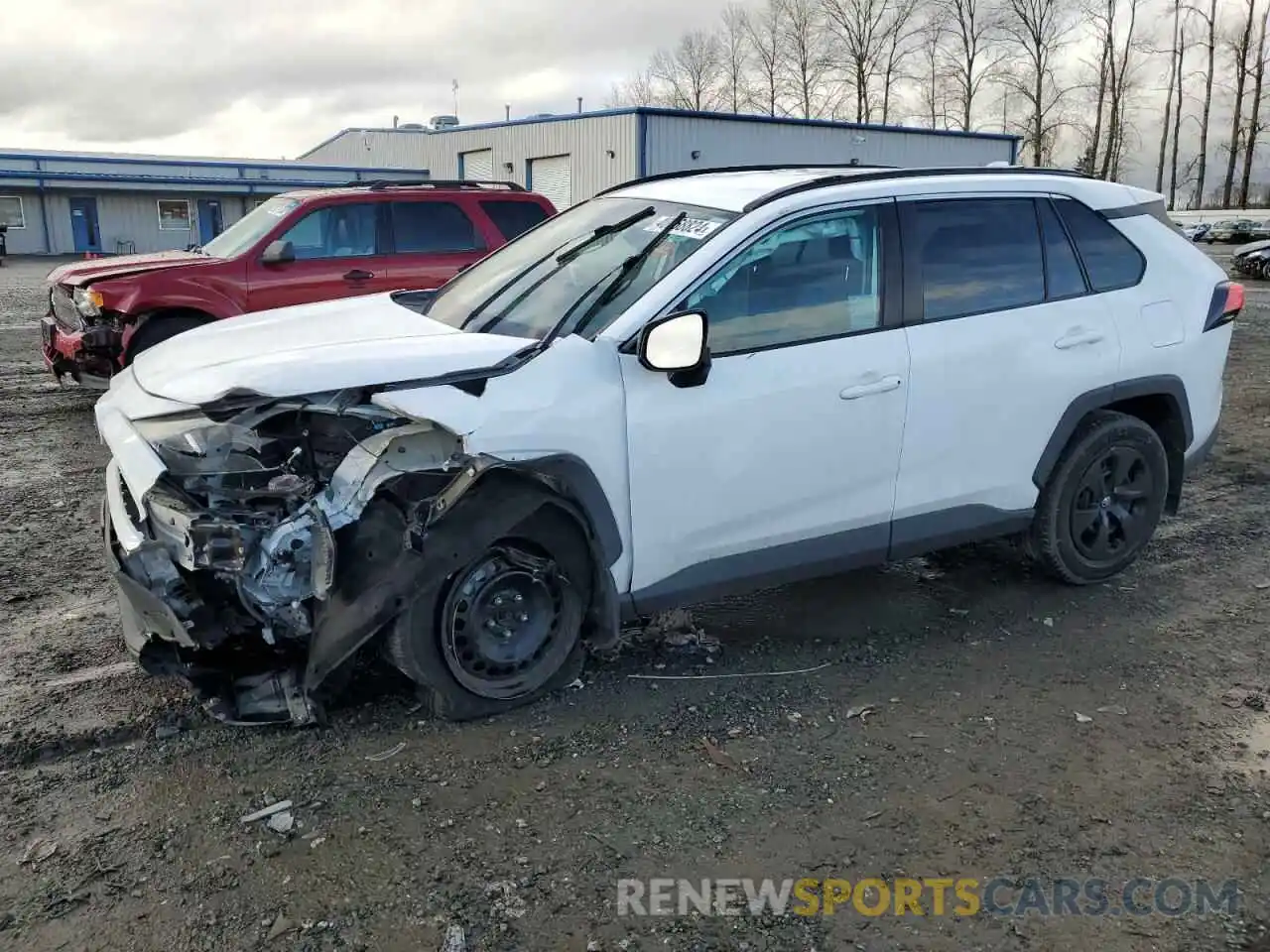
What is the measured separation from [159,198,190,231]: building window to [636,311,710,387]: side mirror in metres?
43.8

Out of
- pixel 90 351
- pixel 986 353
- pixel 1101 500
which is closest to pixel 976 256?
pixel 986 353

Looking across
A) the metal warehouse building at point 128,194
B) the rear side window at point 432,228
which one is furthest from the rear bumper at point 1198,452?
the metal warehouse building at point 128,194

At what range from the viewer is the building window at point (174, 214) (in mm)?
Result: 41562

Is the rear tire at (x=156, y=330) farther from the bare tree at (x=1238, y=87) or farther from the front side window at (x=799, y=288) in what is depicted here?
the bare tree at (x=1238, y=87)

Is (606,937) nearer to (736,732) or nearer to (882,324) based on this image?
(736,732)

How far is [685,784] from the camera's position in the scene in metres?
3.30

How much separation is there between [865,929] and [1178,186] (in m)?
64.8

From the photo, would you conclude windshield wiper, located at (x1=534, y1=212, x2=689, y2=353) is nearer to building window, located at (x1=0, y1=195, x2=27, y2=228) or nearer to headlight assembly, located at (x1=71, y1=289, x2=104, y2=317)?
headlight assembly, located at (x1=71, y1=289, x2=104, y2=317)

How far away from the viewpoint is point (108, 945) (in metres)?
2.56

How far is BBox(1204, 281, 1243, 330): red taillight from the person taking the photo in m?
4.97

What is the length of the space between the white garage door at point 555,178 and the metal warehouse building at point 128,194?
39.1ft

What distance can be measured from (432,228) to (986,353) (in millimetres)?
6343

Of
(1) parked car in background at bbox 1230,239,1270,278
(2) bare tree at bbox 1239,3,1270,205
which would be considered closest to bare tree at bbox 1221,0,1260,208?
(2) bare tree at bbox 1239,3,1270,205

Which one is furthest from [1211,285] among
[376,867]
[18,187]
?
[18,187]
